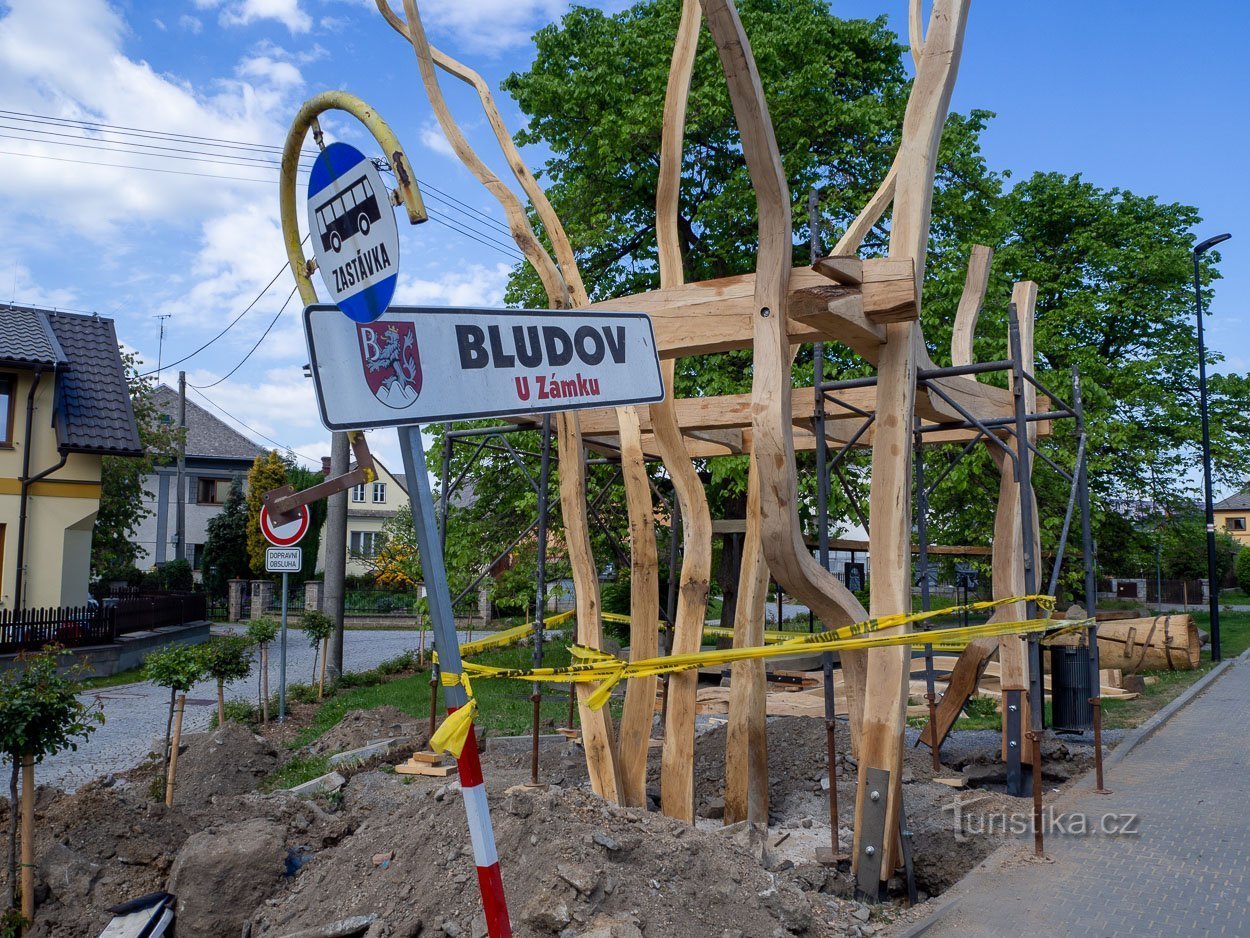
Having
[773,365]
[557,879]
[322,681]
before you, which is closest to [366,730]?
[322,681]

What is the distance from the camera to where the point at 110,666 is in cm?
1767

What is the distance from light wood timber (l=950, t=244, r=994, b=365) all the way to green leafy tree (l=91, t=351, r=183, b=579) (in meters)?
19.1

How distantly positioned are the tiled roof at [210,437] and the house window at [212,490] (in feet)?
4.78

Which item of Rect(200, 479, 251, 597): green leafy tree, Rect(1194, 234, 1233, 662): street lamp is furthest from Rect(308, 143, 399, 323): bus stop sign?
Rect(200, 479, 251, 597): green leafy tree

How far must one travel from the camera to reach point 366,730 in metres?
10.7

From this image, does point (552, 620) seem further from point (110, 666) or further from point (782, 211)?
point (110, 666)

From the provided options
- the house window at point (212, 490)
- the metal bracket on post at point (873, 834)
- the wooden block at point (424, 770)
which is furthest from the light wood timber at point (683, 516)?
the house window at point (212, 490)

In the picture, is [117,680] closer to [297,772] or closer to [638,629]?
[297,772]

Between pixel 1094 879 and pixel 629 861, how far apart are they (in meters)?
2.73

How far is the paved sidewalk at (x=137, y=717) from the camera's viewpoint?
390 inches

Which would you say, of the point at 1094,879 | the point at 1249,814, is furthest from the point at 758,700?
the point at 1249,814

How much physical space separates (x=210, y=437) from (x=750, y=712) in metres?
43.4

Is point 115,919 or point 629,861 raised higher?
point 629,861

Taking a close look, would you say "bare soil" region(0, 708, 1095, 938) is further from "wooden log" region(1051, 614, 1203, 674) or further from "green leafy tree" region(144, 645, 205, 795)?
"wooden log" region(1051, 614, 1203, 674)
